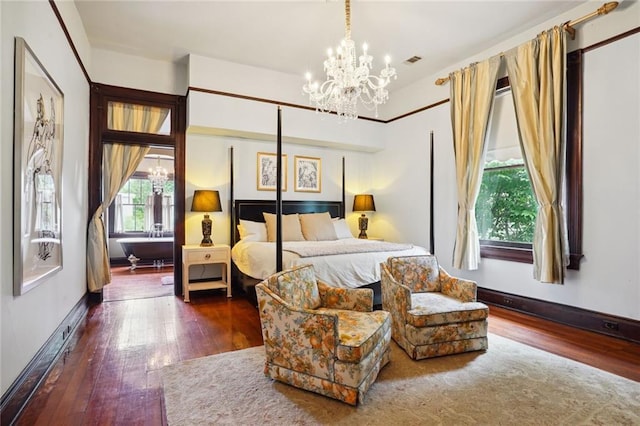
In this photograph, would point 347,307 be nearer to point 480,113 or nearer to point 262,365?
point 262,365

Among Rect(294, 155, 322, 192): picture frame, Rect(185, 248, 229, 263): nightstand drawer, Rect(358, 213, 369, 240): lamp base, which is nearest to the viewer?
Rect(185, 248, 229, 263): nightstand drawer

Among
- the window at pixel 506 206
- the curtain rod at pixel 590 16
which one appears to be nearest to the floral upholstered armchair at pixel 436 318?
the window at pixel 506 206

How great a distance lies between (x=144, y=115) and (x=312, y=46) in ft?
8.37

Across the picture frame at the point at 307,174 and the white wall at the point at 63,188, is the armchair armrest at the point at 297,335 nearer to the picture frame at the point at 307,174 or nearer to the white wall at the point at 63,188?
the white wall at the point at 63,188

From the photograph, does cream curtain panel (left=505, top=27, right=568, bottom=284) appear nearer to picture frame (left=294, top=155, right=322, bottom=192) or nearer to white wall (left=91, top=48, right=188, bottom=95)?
picture frame (left=294, top=155, right=322, bottom=192)

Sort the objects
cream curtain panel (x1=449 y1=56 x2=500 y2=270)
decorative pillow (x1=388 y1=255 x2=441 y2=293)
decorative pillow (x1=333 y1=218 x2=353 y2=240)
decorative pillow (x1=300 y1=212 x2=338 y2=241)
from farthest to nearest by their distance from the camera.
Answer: decorative pillow (x1=333 y1=218 x2=353 y2=240)
decorative pillow (x1=300 y1=212 x2=338 y2=241)
cream curtain panel (x1=449 y1=56 x2=500 y2=270)
decorative pillow (x1=388 y1=255 x2=441 y2=293)

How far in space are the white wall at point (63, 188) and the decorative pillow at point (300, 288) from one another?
5.00ft

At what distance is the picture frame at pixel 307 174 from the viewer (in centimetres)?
561

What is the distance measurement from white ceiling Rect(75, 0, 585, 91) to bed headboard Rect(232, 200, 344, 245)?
82.0 inches

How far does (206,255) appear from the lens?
4457mm

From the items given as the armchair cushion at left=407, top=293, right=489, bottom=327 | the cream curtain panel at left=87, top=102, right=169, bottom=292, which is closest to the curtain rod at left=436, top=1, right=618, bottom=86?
the armchair cushion at left=407, top=293, right=489, bottom=327

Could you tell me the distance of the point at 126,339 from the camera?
3068mm

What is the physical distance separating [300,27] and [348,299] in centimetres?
308

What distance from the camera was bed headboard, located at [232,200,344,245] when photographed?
16.7ft
